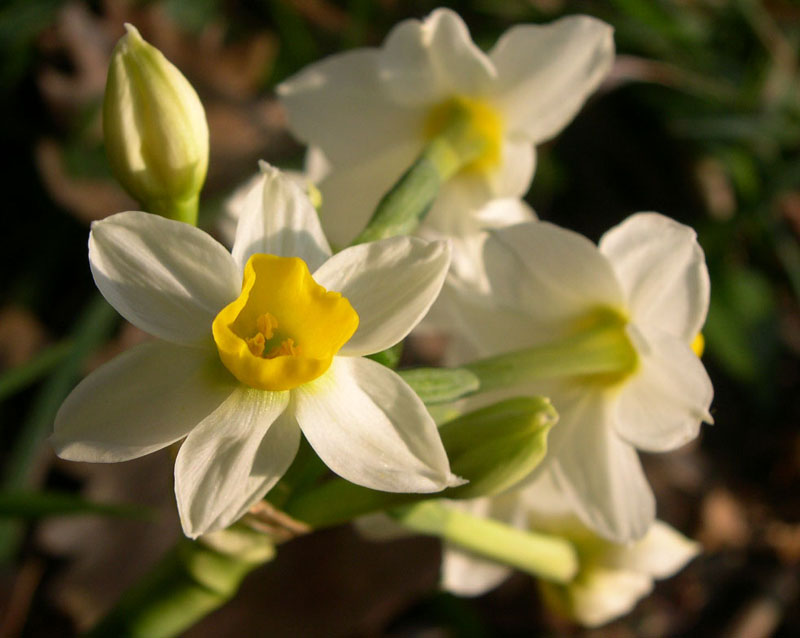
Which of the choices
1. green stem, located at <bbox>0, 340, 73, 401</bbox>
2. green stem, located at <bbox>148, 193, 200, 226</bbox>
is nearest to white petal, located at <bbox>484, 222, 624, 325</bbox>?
green stem, located at <bbox>148, 193, 200, 226</bbox>

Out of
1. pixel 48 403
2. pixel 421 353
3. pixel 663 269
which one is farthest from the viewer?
pixel 421 353

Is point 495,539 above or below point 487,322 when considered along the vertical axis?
below

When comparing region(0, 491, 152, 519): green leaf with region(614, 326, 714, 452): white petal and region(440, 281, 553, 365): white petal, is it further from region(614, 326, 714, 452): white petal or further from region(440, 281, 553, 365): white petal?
region(614, 326, 714, 452): white petal

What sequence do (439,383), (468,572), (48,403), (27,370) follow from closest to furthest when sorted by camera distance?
(439,383)
(468,572)
(27,370)
(48,403)

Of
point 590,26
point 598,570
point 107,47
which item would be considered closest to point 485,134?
point 590,26

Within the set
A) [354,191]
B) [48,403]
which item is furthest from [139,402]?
[48,403]

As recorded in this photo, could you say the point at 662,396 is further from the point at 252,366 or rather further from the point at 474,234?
the point at 252,366

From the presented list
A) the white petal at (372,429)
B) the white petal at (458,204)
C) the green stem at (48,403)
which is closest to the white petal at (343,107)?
the white petal at (458,204)

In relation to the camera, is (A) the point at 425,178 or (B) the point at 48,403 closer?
(A) the point at 425,178

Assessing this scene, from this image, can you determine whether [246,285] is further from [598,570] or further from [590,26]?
[598,570]
